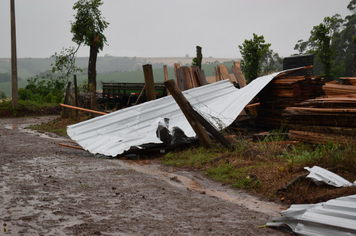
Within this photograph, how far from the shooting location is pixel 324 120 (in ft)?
24.6

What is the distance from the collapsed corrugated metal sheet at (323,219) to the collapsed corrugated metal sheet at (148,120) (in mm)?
4655

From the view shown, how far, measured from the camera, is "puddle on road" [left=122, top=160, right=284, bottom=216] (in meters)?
4.74

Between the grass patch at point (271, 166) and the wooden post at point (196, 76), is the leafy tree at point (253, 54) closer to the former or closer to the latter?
the wooden post at point (196, 76)

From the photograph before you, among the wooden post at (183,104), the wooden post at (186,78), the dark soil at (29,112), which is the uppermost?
the wooden post at (186,78)

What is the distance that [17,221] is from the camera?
149 inches

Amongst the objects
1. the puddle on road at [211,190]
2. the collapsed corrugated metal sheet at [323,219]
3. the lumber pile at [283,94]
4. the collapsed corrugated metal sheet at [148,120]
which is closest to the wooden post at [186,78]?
the collapsed corrugated metal sheet at [148,120]

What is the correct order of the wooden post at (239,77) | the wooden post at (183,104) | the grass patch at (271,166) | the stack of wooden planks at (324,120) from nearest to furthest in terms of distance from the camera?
the grass patch at (271,166)
the stack of wooden planks at (324,120)
the wooden post at (183,104)
the wooden post at (239,77)

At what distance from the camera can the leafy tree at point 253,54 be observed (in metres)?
20.5

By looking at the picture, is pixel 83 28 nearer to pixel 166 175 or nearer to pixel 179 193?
pixel 166 175

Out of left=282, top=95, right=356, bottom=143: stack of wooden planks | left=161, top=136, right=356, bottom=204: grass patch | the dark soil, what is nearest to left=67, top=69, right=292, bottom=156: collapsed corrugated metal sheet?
left=161, top=136, right=356, bottom=204: grass patch

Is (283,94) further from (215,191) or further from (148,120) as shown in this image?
(215,191)

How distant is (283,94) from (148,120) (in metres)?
4.22

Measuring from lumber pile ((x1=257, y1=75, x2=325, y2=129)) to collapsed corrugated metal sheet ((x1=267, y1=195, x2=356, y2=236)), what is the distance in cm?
577

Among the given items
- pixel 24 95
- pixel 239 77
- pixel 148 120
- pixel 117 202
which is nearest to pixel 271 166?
pixel 117 202
